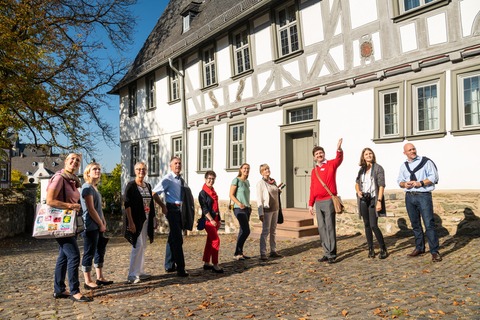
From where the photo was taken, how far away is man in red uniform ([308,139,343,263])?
7078 millimetres

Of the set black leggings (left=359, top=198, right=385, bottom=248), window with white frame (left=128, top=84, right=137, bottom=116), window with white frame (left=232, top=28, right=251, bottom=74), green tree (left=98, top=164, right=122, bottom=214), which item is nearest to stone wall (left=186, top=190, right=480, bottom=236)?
black leggings (left=359, top=198, right=385, bottom=248)

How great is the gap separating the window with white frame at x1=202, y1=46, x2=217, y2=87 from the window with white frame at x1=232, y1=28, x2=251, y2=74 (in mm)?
1315

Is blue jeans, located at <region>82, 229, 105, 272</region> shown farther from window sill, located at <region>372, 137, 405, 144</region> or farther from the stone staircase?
window sill, located at <region>372, 137, 405, 144</region>


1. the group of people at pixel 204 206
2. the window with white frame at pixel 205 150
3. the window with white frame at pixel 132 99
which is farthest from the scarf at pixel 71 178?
the window with white frame at pixel 132 99

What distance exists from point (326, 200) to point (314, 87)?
16.0ft

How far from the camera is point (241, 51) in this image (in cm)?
1395

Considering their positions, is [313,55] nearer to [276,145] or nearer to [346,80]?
[346,80]

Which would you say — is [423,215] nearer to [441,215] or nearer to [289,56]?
[441,215]

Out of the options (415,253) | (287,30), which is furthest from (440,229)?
(287,30)

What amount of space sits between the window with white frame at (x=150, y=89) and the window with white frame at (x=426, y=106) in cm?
1295

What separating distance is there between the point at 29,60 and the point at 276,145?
29.3ft

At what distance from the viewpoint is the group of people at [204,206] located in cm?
533

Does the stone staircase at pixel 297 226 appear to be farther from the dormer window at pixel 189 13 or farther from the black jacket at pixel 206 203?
the dormer window at pixel 189 13

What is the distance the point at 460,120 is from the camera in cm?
825
